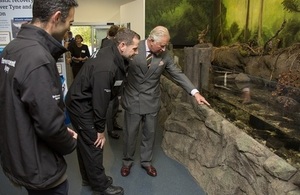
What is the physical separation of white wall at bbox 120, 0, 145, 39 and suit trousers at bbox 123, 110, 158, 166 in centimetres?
395

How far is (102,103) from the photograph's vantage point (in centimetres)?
204

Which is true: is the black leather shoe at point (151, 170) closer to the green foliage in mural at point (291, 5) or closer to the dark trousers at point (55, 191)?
the dark trousers at point (55, 191)

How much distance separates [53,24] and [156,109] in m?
1.73

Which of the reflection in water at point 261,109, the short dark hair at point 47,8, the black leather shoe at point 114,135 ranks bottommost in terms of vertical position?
the black leather shoe at point 114,135

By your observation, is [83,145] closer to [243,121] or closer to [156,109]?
[156,109]

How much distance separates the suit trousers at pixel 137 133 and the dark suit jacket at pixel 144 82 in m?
0.08

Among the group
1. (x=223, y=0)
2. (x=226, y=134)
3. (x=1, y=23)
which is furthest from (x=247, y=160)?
(x=223, y=0)

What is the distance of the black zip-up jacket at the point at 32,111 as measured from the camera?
1110mm

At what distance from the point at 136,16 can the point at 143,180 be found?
4.75 meters

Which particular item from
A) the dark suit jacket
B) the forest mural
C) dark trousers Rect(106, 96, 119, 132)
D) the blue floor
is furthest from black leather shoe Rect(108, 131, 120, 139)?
the forest mural

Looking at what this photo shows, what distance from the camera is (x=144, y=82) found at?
269 centimetres

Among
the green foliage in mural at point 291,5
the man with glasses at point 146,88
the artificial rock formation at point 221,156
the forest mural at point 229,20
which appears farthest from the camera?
the forest mural at point 229,20

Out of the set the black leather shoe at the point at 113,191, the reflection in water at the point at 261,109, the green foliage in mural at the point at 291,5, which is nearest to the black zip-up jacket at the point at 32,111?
the black leather shoe at the point at 113,191

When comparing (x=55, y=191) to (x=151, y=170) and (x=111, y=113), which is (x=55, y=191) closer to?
(x=151, y=170)
